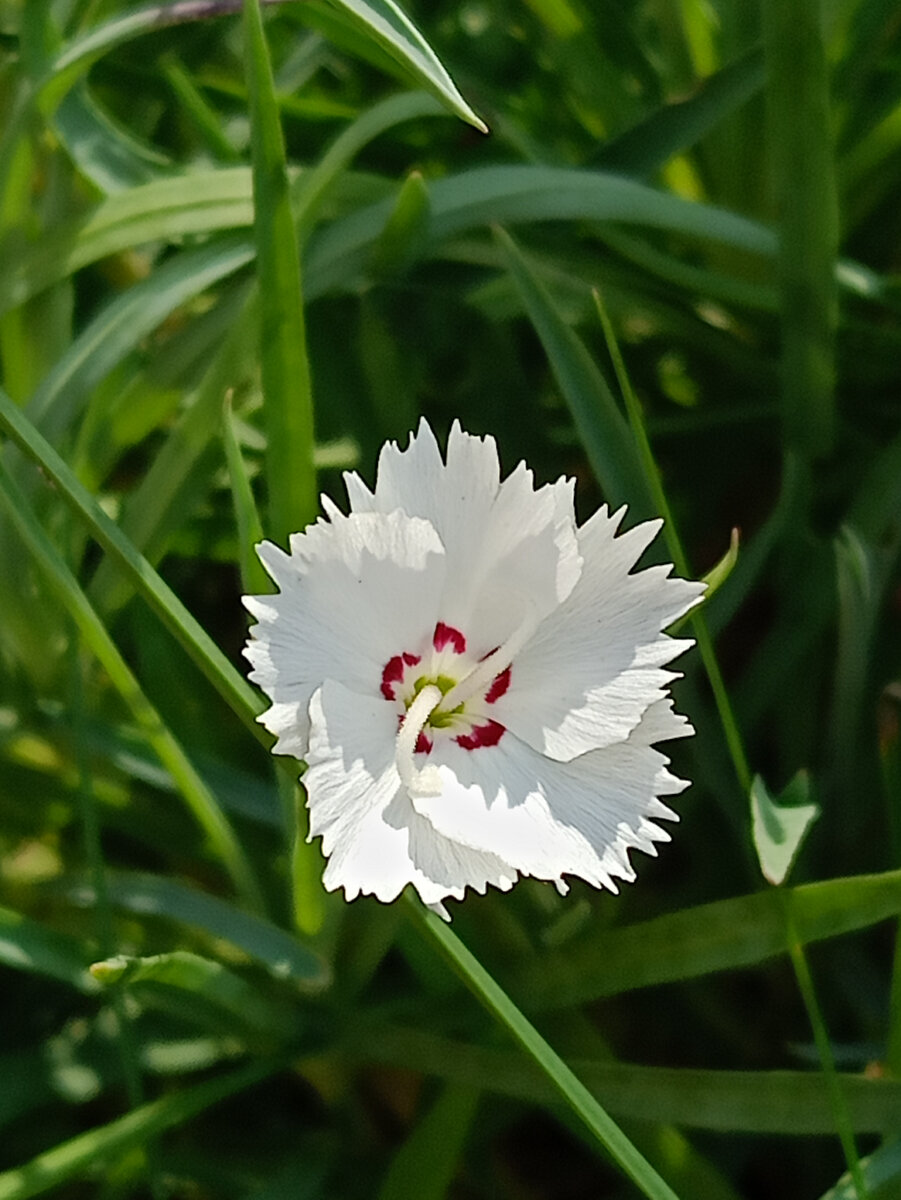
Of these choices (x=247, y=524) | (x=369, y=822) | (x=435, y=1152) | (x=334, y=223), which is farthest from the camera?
(x=334, y=223)

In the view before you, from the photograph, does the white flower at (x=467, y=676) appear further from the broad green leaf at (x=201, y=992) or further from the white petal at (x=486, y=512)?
the broad green leaf at (x=201, y=992)

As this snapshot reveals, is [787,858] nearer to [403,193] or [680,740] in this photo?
[680,740]

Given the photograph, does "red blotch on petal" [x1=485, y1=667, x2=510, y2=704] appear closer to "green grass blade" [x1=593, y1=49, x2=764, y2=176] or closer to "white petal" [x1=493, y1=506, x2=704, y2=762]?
"white petal" [x1=493, y1=506, x2=704, y2=762]

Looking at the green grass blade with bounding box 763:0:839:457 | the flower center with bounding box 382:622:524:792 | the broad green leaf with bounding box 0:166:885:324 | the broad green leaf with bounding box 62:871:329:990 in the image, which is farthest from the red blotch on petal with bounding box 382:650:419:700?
the green grass blade with bounding box 763:0:839:457

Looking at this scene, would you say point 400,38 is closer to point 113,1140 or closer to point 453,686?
point 453,686

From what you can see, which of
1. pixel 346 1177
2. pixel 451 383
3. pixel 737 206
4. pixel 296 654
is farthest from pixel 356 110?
pixel 346 1177

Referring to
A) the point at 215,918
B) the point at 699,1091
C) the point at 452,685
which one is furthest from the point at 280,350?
the point at 699,1091
